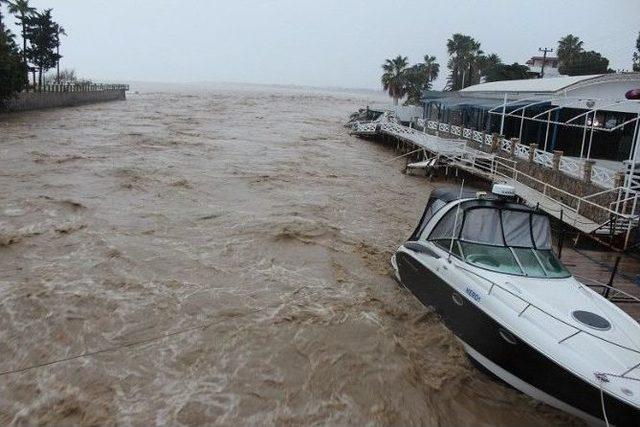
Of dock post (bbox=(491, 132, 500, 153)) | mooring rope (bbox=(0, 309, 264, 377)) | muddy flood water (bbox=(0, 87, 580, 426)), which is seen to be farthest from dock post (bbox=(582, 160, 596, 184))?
mooring rope (bbox=(0, 309, 264, 377))

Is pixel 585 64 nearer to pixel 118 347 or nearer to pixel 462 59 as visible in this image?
pixel 462 59

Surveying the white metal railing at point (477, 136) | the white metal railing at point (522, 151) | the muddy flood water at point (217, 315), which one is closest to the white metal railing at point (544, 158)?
the white metal railing at point (522, 151)

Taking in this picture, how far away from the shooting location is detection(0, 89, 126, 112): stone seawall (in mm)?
44844

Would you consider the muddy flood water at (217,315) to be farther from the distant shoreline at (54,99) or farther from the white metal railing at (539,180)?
the distant shoreline at (54,99)

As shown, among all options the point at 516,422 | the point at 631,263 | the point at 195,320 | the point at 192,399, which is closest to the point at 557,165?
the point at 631,263

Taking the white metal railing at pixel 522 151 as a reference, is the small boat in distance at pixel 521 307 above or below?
below

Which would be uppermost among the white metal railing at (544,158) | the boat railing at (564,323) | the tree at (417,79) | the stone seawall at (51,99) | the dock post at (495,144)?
the tree at (417,79)

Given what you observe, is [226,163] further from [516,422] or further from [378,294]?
[516,422]

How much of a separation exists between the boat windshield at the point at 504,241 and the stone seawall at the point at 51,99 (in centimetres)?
4590

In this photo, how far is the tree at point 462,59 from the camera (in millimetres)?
70438

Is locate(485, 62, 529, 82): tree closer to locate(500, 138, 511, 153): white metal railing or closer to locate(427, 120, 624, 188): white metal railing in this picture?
locate(427, 120, 624, 188): white metal railing

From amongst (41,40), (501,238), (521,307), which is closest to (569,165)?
(501,238)

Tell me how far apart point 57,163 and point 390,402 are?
830 inches

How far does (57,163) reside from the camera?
22812 mm
